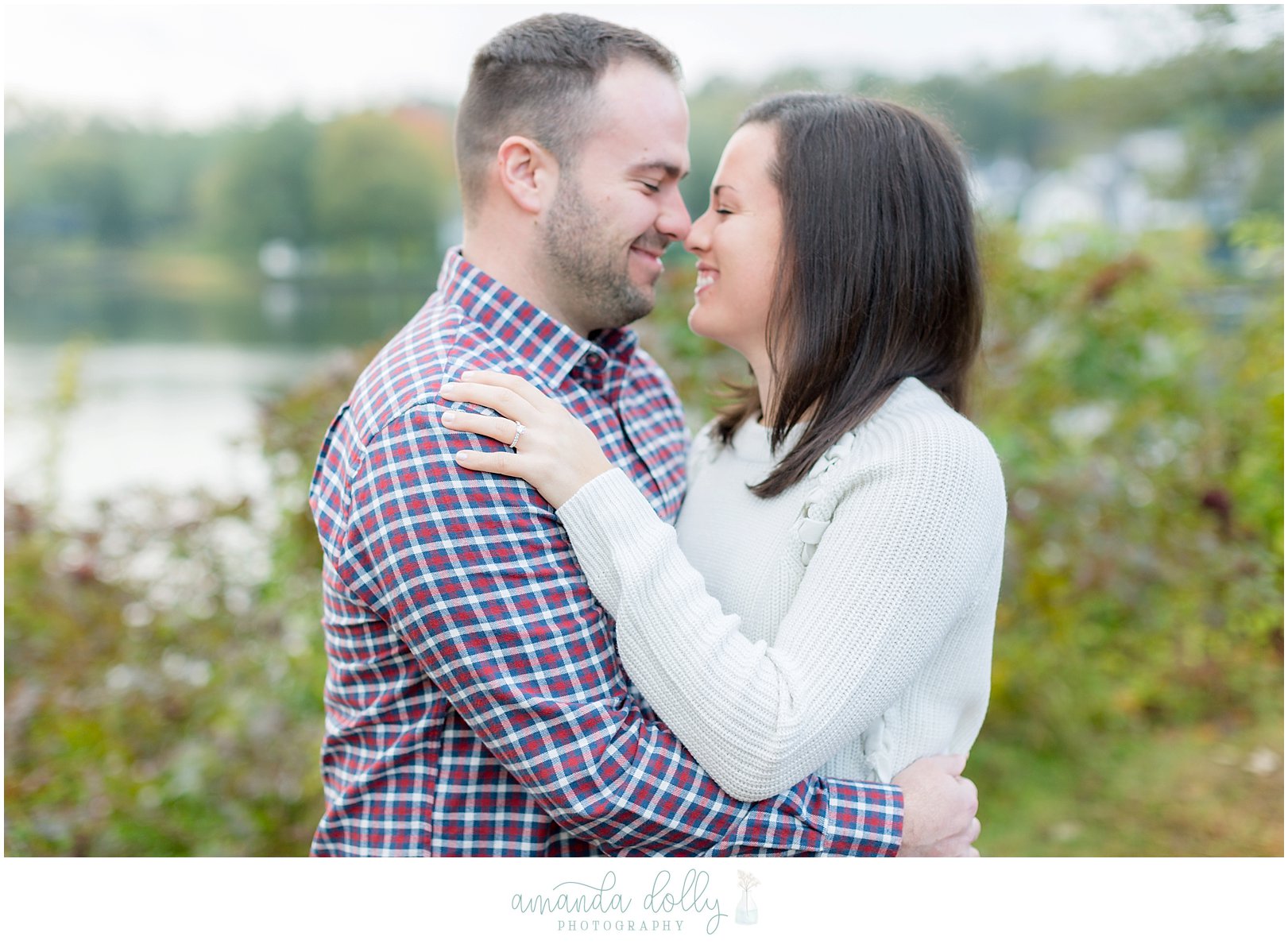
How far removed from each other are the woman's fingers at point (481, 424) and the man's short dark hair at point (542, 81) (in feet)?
1.99

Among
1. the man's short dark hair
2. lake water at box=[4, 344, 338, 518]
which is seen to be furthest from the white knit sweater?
lake water at box=[4, 344, 338, 518]

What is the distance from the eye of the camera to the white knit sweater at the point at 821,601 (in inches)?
54.3

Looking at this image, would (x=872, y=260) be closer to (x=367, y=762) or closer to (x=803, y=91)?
(x=803, y=91)

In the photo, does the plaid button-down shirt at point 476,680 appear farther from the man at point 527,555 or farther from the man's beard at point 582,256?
the man's beard at point 582,256

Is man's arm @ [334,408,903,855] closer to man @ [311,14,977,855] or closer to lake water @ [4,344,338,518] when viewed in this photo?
man @ [311,14,977,855]

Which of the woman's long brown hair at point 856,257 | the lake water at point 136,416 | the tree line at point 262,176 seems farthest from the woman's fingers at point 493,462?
the tree line at point 262,176

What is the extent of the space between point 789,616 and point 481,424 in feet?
1.62

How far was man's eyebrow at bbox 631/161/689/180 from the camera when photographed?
1.83m

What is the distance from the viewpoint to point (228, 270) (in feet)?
12.2

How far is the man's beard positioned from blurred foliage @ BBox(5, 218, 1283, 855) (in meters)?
0.74

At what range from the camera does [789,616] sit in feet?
4.78

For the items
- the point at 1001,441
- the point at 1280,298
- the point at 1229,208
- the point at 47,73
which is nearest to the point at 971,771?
the point at 1001,441

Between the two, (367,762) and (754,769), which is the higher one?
(754,769)
